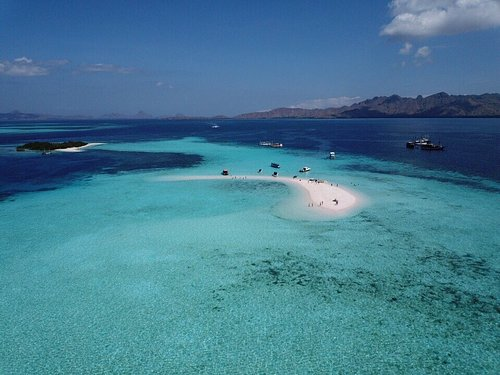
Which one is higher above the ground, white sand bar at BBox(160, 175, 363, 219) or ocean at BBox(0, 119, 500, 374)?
white sand bar at BBox(160, 175, 363, 219)

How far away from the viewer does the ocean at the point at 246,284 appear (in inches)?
725

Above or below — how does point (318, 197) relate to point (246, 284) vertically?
above

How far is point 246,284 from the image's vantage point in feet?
83.7

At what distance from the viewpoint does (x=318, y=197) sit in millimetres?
48562

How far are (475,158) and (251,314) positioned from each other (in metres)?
82.1

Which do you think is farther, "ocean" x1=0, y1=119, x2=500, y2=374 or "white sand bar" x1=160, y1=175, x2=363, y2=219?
"white sand bar" x1=160, y1=175, x2=363, y2=219

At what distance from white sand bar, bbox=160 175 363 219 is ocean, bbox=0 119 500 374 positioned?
1888 millimetres

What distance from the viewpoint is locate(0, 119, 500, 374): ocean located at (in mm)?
18406

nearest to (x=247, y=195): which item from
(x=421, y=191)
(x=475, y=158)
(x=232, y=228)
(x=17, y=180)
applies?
(x=232, y=228)

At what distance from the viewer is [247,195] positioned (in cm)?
5084

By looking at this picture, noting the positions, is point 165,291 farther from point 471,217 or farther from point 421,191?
point 421,191

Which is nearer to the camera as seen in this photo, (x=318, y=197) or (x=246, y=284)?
(x=246, y=284)

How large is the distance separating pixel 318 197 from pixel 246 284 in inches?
1019

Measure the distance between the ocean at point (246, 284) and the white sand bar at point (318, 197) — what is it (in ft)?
6.19
